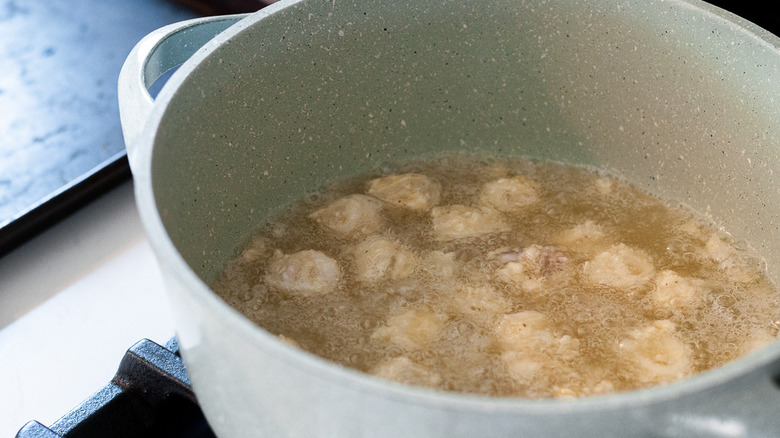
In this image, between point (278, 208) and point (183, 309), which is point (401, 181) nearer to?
point (278, 208)

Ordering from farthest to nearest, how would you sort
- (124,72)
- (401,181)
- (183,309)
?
1. (401,181)
2. (124,72)
3. (183,309)

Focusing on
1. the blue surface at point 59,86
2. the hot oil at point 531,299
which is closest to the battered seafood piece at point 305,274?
the hot oil at point 531,299

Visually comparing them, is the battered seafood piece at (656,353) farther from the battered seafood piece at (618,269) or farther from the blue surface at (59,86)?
the blue surface at (59,86)

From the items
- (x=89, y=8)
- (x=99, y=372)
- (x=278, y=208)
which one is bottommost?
(x=99, y=372)

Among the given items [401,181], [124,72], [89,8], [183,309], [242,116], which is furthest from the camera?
[89,8]

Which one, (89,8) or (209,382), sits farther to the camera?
(89,8)

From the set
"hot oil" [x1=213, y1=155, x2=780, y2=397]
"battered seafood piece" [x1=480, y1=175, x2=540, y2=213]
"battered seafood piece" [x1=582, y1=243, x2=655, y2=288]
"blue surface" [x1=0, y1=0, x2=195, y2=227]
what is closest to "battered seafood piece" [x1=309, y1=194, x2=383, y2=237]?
"hot oil" [x1=213, y1=155, x2=780, y2=397]

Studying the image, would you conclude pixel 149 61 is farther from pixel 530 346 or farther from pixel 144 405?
pixel 530 346

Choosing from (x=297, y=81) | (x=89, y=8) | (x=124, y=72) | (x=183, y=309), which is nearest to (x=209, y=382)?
(x=183, y=309)
